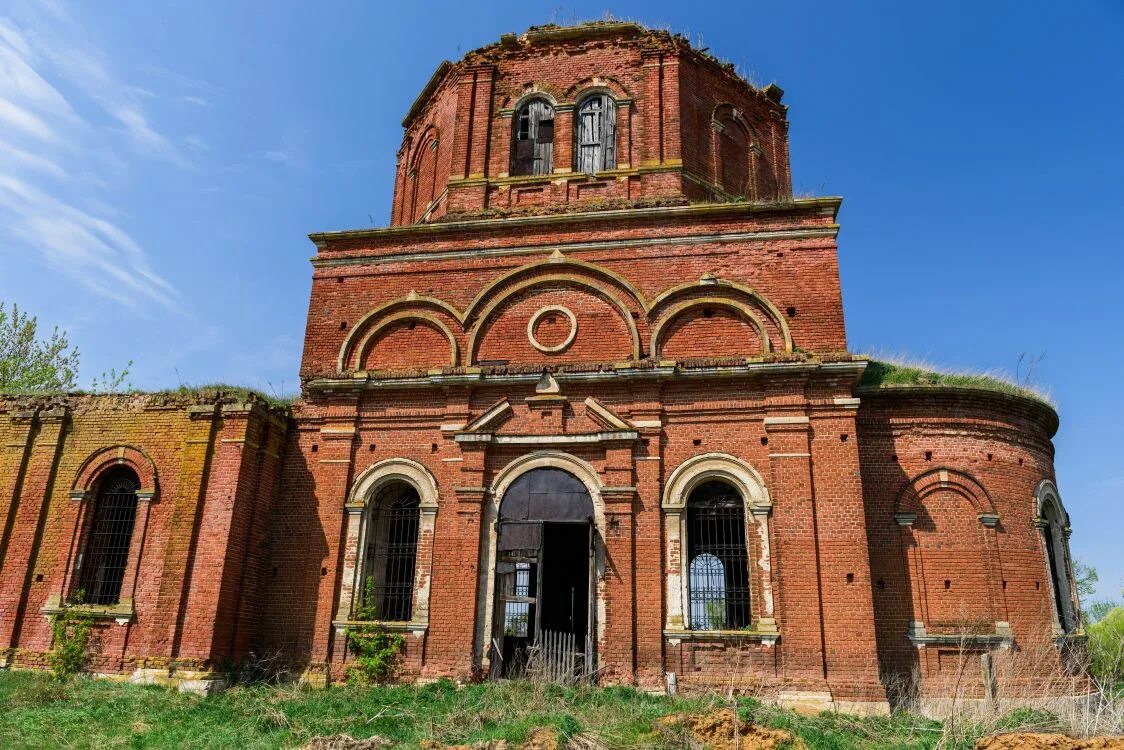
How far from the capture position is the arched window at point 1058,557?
49.9 feet

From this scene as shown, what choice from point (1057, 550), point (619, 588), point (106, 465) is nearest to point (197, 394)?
point (106, 465)

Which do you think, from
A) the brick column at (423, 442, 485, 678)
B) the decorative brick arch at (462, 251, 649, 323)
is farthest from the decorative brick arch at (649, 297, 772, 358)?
the brick column at (423, 442, 485, 678)

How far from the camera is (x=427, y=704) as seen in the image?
1201 cm

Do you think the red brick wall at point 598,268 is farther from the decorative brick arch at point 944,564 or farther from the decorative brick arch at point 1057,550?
the decorative brick arch at point 1057,550

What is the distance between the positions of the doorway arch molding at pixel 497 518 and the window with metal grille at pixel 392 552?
143 centimetres

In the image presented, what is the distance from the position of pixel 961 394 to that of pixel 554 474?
782 centimetres

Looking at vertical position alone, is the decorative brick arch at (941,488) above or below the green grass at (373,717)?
above

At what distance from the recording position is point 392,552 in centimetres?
1509

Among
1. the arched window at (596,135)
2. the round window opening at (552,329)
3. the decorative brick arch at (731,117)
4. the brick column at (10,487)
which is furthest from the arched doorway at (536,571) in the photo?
the decorative brick arch at (731,117)

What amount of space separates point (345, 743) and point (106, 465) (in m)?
8.77

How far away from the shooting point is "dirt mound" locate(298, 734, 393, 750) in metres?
9.61

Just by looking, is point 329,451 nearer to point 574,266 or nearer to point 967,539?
point 574,266

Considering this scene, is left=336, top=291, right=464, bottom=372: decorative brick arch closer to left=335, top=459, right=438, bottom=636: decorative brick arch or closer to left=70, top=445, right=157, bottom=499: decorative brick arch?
left=335, top=459, right=438, bottom=636: decorative brick arch

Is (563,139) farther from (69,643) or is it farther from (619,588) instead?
(69,643)
